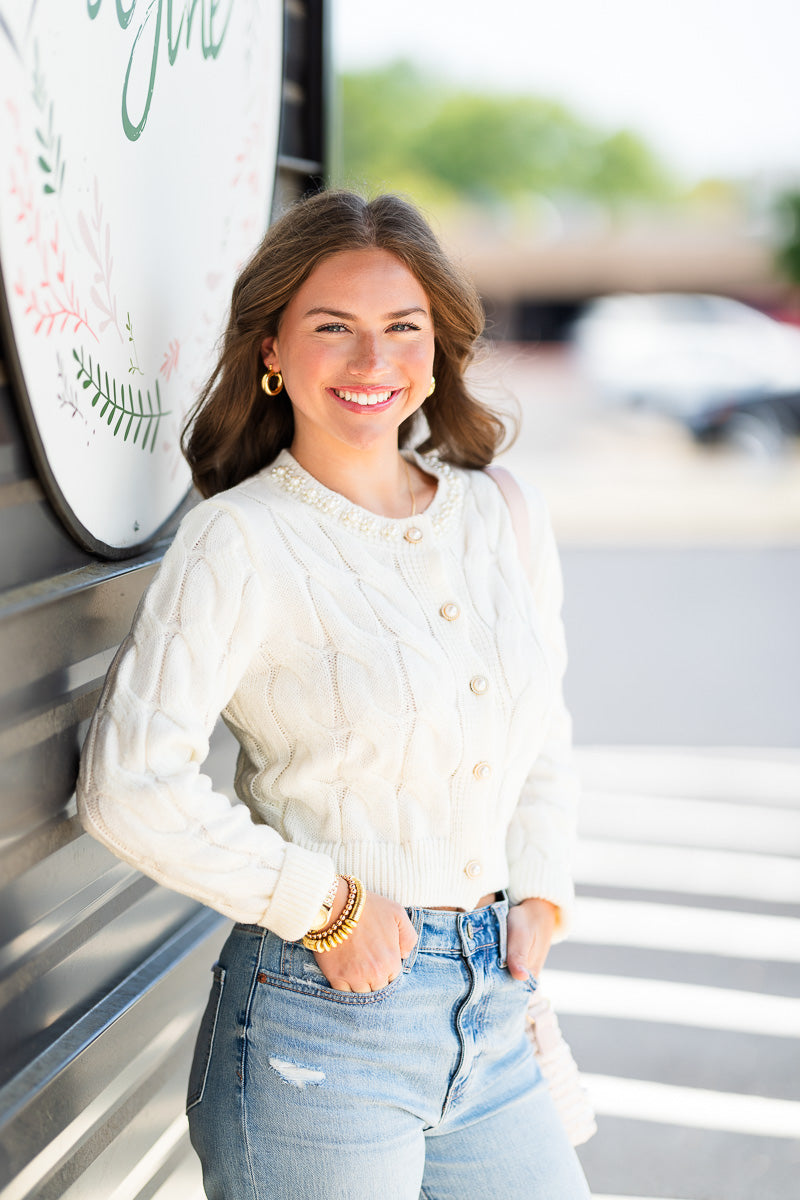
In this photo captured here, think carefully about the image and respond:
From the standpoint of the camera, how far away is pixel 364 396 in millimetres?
1842

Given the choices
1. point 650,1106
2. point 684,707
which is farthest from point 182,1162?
point 684,707

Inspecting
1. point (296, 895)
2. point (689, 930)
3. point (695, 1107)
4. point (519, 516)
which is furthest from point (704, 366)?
point (296, 895)

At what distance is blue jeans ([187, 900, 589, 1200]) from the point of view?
1.67 m

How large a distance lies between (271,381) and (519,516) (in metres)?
0.45

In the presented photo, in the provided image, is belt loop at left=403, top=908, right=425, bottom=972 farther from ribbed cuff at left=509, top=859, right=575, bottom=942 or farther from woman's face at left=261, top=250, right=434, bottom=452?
woman's face at left=261, top=250, right=434, bottom=452

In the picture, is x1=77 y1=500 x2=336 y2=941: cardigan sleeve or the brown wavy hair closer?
x1=77 y1=500 x2=336 y2=941: cardigan sleeve

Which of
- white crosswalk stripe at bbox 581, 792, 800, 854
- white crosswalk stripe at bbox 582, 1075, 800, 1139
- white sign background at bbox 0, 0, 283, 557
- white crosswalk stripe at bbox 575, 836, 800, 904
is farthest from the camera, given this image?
white crosswalk stripe at bbox 581, 792, 800, 854

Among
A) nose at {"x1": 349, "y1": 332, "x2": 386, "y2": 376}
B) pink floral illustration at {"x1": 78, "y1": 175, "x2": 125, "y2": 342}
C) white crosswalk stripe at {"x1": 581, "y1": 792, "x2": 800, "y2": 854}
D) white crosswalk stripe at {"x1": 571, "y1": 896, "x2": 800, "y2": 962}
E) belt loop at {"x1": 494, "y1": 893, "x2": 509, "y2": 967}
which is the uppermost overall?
pink floral illustration at {"x1": 78, "y1": 175, "x2": 125, "y2": 342}

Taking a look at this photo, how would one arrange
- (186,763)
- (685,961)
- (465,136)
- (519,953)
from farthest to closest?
(465,136)
(685,961)
(519,953)
(186,763)

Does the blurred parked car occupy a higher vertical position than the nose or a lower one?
lower

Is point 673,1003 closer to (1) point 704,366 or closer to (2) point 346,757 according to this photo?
(2) point 346,757

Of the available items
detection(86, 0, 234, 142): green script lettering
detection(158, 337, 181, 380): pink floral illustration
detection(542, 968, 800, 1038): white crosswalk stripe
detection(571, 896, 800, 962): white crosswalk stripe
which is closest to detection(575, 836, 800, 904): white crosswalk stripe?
detection(571, 896, 800, 962): white crosswalk stripe

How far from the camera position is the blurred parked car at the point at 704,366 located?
17.6 metres

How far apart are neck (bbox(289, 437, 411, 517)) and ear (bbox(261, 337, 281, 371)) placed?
0.12 meters
